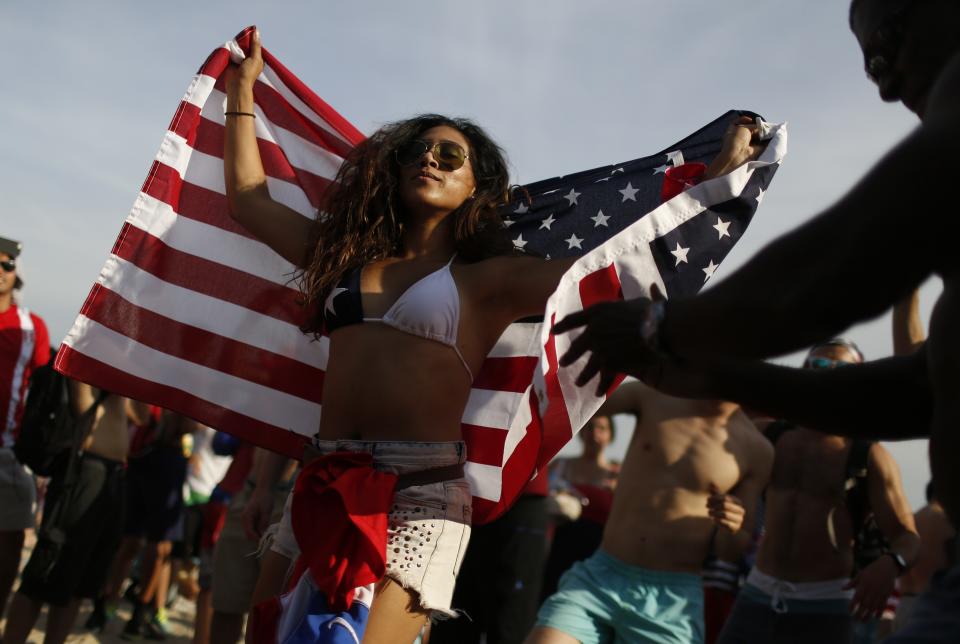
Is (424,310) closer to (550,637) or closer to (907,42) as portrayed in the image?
(907,42)

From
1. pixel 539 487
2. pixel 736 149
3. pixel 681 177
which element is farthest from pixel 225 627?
pixel 736 149

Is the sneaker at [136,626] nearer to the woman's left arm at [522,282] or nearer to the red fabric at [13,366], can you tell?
the red fabric at [13,366]

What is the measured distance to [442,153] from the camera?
11.8 feet

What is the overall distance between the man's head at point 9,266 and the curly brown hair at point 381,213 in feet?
11.6

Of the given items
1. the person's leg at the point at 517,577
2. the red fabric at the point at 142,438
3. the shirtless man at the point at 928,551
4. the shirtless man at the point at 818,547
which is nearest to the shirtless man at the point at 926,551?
the shirtless man at the point at 928,551

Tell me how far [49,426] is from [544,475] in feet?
10.0

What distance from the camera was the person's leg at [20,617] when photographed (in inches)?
221

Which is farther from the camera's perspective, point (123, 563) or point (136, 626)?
point (123, 563)

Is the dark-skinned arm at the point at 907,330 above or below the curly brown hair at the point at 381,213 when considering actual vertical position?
above

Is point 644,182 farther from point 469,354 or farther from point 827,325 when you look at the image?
point 827,325

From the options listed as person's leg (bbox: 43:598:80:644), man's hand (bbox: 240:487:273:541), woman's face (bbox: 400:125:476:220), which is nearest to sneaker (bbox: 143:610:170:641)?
person's leg (bbox: 43:598:80:644)

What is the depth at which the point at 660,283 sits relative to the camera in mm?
3451

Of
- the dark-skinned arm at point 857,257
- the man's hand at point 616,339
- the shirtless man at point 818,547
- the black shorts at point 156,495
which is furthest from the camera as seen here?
the black shorts at point 156,495

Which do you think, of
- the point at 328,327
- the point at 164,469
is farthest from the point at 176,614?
the point at 328,327
